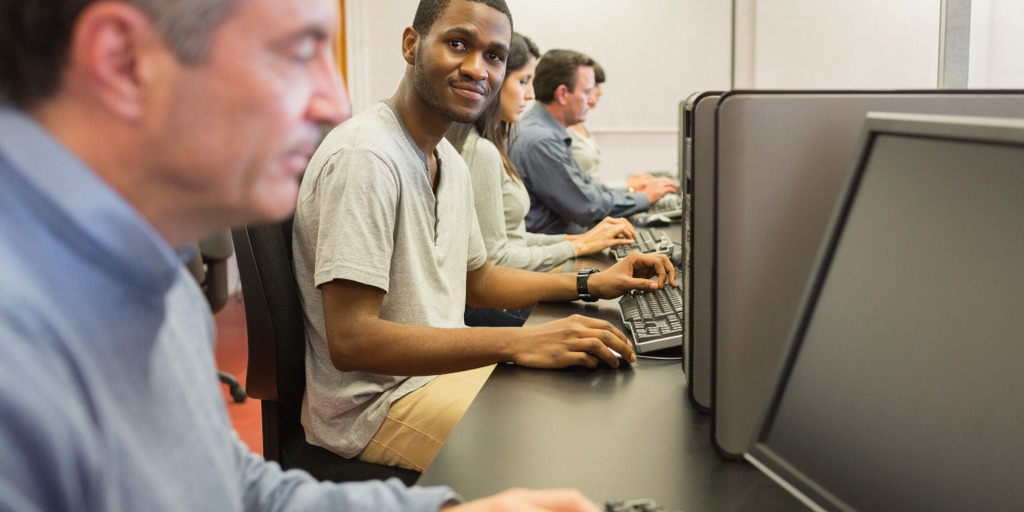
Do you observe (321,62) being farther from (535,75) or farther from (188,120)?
(535,75)

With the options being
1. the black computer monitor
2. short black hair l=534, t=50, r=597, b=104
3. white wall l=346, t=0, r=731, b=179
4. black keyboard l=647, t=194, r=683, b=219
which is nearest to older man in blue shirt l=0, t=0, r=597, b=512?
the black computer monitor

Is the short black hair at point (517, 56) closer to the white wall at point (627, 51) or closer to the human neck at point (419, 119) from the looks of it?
the human neck at point (419, 119)

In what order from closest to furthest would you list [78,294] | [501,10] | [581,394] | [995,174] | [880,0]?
1. [78,294]
2. [995,174]
3. [581,394]
4. [501,10]
5. [880,0]

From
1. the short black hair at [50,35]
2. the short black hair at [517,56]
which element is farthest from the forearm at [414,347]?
the short black hair at [517,56]

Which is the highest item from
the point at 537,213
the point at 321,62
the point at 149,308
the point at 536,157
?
the point at 321,62

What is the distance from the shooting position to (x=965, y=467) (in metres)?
0.56

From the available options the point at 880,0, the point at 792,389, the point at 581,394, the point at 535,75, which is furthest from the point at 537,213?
the point at 792,389

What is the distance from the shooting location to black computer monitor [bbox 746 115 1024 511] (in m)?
0.53

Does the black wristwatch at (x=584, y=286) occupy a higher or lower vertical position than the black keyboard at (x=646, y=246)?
higher

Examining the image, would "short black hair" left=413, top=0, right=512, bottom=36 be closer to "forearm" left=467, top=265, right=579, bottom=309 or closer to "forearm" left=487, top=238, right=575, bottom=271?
"forearm" left=467, top=265, right=579, bottom=309

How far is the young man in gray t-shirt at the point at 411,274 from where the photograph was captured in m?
1.21

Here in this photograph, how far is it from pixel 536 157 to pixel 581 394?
6.72 feet

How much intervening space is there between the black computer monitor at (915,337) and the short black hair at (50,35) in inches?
17.0

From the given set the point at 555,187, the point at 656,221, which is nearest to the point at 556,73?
the point at 555,187
